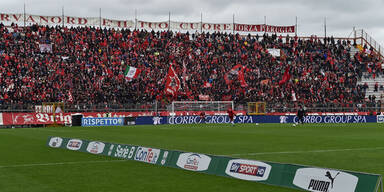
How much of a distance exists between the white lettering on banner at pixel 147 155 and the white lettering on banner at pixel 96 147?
8.23ft

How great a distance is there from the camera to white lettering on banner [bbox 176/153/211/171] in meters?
13.4

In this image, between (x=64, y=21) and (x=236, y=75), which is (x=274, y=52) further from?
(x=64, y=21)

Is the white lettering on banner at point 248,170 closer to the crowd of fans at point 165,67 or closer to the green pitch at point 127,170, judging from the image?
the green pitch at point 127,170

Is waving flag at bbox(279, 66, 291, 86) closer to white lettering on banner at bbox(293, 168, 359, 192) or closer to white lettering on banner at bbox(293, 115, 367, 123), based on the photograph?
white lettering on banner at bbox(293, 115, 367, 123)

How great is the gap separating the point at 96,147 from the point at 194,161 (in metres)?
6.22

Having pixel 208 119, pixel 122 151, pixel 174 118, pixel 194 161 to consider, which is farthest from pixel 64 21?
pixel 194 161

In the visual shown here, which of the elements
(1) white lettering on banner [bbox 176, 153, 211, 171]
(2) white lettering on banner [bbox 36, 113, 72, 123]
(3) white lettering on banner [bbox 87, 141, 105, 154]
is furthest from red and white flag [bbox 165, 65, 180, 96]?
(1) white lettering on banner [bbox 176, 153, 211, 171]

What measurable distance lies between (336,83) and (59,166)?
55.7m

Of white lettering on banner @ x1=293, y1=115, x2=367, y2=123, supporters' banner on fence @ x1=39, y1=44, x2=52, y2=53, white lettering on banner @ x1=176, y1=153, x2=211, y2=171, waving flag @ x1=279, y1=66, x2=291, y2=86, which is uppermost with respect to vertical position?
supporters' banner on fence @ x1=39, y1=44, x2=52, y2=53

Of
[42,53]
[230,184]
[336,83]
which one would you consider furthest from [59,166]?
[336,83]

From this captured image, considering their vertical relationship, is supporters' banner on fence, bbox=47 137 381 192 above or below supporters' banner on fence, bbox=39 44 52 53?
below

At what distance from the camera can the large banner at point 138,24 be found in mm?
66938

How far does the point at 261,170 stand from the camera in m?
11.5

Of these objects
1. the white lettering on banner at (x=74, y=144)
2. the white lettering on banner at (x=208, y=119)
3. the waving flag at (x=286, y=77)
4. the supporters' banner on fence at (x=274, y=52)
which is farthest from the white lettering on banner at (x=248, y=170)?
the supporters' banner on fence at (x=274, y=52)
